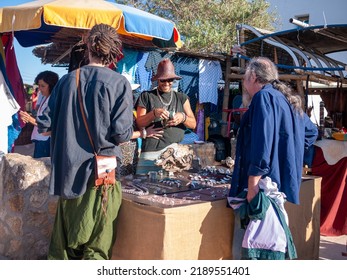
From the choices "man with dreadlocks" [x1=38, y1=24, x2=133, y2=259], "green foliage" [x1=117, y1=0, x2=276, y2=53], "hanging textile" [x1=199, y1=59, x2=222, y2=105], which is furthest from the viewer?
"green foliage" [x1=117, y1=0, x2=276, y2=53]

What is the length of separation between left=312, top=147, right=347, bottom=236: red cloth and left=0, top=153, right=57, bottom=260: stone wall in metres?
3.08

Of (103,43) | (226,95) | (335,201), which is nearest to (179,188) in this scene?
(103,43)

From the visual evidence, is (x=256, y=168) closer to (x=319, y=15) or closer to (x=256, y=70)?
(x=256, y=70)

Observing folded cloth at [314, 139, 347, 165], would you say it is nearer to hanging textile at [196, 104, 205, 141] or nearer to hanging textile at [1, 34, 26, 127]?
hanging textile at [196, 104, 205, 141]

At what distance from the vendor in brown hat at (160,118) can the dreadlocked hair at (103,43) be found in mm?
844

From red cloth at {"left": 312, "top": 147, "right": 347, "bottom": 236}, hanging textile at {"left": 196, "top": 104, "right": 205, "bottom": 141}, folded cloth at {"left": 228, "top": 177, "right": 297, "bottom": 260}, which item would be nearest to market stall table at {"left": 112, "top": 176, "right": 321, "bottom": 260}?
folded cloth at {"left": 228, "top": 177, "right": 297, "bottom": 260}

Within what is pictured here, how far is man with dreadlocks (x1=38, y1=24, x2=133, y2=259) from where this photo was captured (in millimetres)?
2268

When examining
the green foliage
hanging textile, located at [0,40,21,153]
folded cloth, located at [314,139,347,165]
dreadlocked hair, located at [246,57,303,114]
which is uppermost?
the green foliage

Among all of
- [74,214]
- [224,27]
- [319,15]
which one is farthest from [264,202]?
[319,15]

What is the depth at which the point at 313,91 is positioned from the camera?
771 centimetres

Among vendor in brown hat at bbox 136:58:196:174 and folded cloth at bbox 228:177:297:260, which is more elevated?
vendor in brown hat at bbox 136:58:196:174

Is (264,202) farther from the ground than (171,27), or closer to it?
closer to it

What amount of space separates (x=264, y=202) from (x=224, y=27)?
41.3 ft

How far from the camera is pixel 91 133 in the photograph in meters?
2.29
